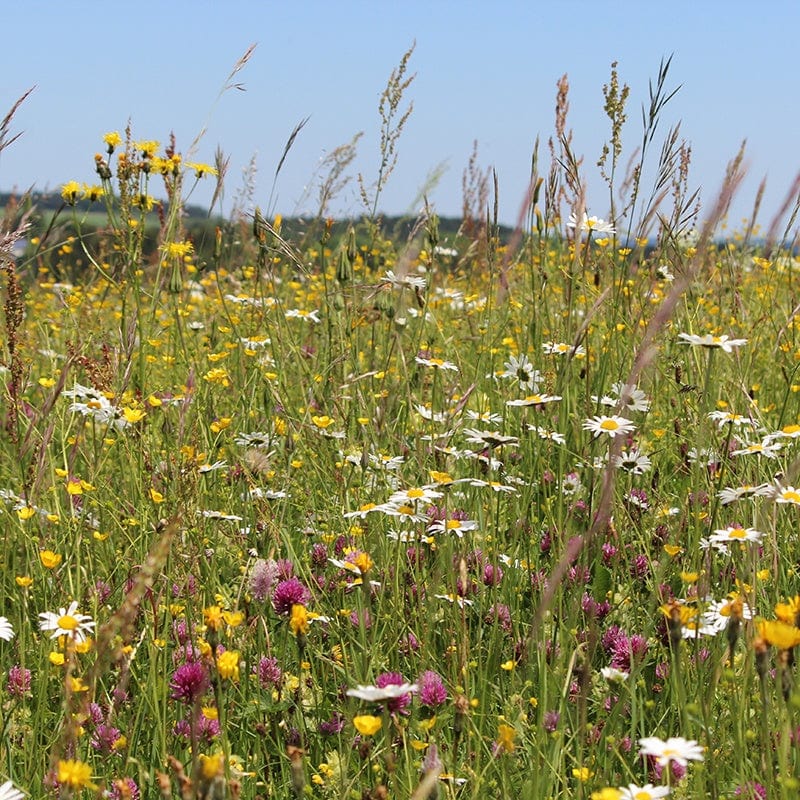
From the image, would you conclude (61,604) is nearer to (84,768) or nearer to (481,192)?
(84,768)

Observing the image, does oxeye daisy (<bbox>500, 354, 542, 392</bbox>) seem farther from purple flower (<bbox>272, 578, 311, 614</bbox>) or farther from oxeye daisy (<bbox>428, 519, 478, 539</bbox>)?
purple flower (<bbox>272, 578, 311, 614</bbox>)

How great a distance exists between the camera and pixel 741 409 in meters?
2.77

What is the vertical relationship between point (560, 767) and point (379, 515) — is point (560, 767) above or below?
below

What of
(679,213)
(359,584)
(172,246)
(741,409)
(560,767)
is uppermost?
(679,213)

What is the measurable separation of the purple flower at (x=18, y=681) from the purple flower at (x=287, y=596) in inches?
17.2

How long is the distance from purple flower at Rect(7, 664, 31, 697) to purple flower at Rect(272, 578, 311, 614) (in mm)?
437

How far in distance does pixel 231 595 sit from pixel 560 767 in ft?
2.92

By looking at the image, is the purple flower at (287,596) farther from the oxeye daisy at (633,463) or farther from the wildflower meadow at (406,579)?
the oxeye daisy at (633,463)

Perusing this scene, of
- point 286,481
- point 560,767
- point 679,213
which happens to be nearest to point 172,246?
point 286,481

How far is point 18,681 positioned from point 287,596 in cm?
49

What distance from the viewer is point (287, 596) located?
169 centimetres

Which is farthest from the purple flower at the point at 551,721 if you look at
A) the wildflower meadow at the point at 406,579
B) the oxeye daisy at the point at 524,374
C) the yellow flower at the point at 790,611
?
the oxeye daisy at the point at 524,374

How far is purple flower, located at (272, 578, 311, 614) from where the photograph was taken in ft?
5.50

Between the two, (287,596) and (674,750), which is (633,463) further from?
(674,750)
